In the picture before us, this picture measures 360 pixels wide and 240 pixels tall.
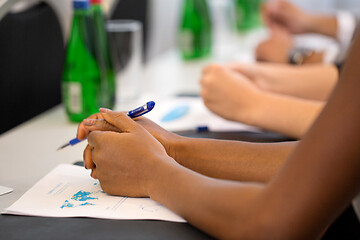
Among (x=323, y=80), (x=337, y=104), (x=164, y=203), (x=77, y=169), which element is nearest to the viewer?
(x=337, y=104)

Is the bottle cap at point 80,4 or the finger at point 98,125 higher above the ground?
the bottle cap at point 80,4

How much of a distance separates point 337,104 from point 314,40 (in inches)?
72.1

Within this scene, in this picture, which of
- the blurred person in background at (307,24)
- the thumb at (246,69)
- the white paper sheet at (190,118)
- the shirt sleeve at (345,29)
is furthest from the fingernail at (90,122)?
the shirt sleeve at (345,29)

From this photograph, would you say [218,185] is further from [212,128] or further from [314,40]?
[314,40]

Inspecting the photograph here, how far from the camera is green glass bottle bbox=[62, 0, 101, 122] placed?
3.60 ft

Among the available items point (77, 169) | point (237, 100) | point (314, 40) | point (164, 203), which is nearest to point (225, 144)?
point (164, 203)

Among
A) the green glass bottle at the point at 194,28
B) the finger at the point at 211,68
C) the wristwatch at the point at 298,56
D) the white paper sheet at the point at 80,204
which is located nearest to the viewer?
the white paper sheet at the point at 80,204

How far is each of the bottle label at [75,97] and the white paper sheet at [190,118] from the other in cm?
16

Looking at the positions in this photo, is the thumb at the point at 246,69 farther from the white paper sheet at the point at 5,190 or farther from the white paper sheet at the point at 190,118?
the white paper sheet at the point at 5,190

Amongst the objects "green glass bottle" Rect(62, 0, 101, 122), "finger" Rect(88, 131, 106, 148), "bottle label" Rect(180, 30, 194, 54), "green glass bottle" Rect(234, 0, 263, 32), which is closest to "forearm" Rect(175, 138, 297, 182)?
"finger" Rect(88, 131, 106, 148)

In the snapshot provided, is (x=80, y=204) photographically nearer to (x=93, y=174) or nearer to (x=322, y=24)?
(x=93, y=174)

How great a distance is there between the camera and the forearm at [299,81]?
1308 mm

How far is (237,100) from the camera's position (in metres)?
1.12

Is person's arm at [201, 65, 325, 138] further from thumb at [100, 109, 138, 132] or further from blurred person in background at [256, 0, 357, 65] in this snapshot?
blurred person in background at [256, 0, 357, 65]
